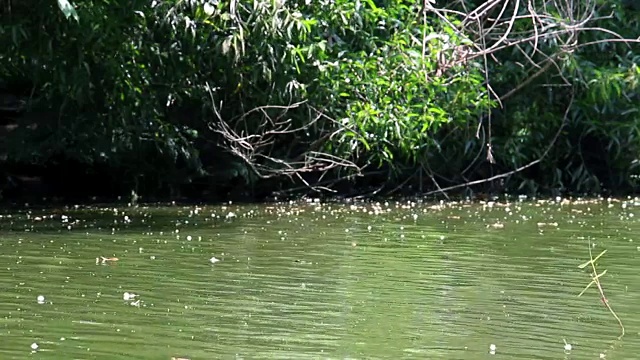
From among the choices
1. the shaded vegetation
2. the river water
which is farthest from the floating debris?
the shaded vegetation

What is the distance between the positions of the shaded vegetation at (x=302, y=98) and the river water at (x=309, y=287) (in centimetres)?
182

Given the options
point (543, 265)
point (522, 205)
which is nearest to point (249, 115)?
point (522, 205)

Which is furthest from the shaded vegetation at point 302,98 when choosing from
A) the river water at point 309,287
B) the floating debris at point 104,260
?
the floating debris at point 104,260

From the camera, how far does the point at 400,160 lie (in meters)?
17.5

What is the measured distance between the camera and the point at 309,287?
822 cm

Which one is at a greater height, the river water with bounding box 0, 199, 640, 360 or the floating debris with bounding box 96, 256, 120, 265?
the floating debris with bounding box 96, 256, 120, 265

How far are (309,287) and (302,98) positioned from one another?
23.8 feet

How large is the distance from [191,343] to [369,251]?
456 centimetres

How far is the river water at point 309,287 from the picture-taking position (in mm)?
6250

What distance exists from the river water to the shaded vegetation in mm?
1818

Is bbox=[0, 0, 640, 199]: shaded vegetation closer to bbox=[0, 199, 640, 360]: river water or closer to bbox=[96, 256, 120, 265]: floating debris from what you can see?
bbox=[0, 199, 640, 360]: river water

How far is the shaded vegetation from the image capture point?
1390cm

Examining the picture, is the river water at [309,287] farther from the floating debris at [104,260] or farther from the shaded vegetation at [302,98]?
the shaded vegetation at [302,98]

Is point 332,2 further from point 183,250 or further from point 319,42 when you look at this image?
point 183,250
